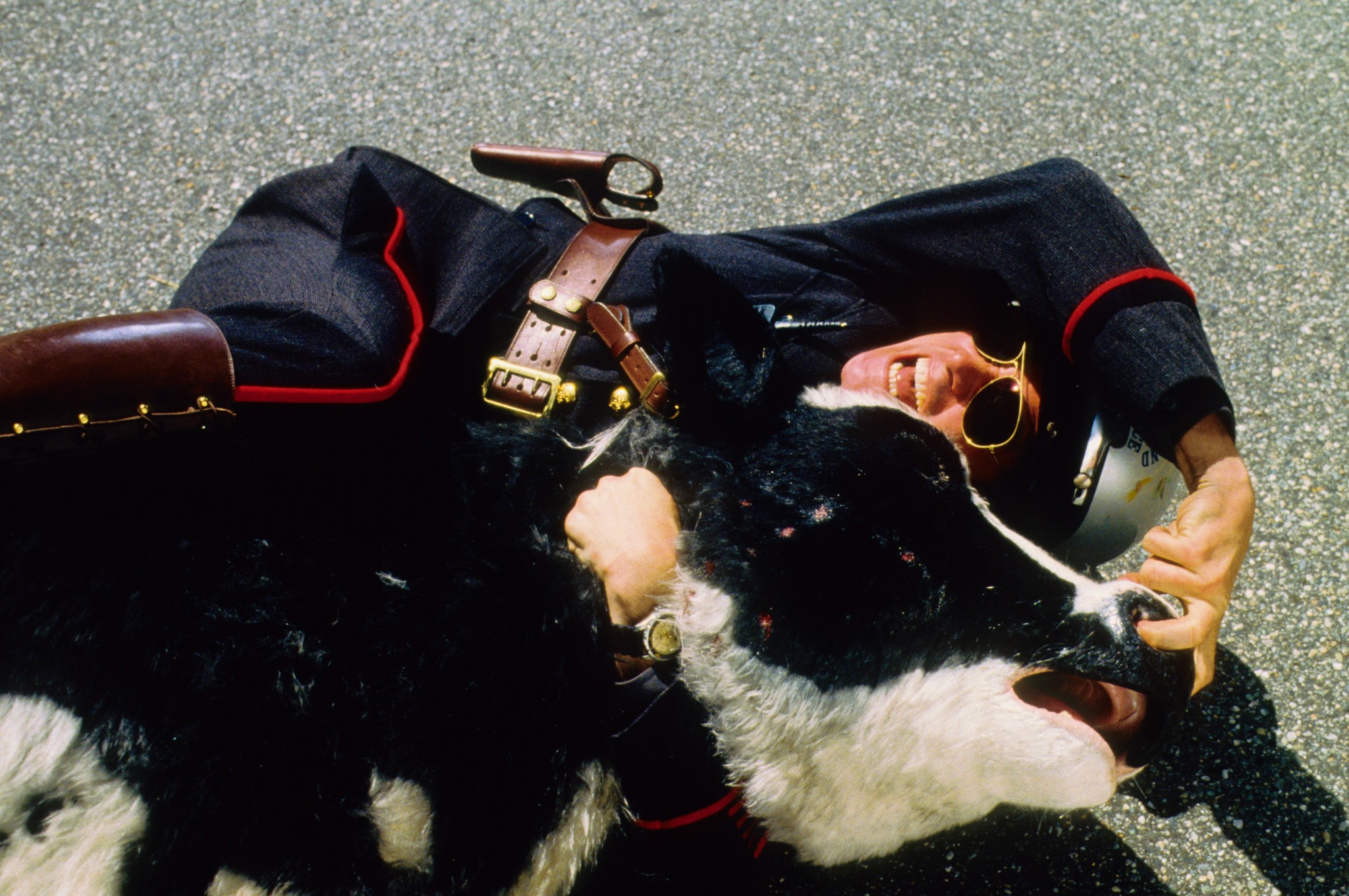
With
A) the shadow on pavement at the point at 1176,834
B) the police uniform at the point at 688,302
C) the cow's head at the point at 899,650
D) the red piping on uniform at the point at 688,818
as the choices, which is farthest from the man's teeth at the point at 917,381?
the shadow on pavement at the point at 1176,834

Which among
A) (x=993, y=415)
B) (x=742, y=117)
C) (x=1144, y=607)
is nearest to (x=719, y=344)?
(x=993, y=415)

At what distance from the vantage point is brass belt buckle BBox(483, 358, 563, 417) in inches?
50.3

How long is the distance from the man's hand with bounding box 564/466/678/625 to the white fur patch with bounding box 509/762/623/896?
0.20 meters

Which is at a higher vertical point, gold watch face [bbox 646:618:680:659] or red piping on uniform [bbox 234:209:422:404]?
red piping on uniform [bbox 234:209:422:404]

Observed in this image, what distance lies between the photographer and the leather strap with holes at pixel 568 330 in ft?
4.05

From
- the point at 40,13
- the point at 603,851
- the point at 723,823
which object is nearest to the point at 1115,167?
the point at 723,823

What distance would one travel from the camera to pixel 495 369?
4.21ft

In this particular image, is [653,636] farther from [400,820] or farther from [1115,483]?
[1115,483]

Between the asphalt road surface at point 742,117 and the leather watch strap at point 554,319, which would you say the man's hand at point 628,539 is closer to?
the leather watch strap at point 554,319

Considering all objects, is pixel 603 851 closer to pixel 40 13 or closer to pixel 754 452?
pixel 754 452

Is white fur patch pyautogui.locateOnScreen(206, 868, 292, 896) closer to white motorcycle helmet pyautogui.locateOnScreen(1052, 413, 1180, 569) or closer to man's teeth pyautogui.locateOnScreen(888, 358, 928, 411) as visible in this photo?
man's teeth pyautogui.locateOnScreen(888, 358, 928, 411)

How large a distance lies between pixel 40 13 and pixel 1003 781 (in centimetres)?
242

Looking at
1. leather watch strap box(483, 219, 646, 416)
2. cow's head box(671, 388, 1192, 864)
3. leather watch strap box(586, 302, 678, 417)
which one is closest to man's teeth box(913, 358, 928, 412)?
cow's head box(671, 388, 1192, 864)

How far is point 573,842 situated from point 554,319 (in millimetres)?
708
